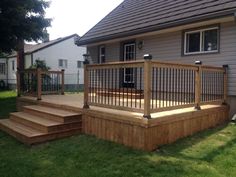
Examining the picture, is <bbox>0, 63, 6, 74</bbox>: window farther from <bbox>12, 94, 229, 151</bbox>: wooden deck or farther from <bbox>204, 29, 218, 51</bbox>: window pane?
<bbox>204, 29, 218, 51</bbox>: window pane

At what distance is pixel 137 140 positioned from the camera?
561 cm

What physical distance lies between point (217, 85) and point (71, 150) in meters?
4.68

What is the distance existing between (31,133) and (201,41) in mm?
5966

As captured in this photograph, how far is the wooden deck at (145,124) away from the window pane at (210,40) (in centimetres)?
222

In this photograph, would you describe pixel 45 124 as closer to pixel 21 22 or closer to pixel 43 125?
pixel 43 125

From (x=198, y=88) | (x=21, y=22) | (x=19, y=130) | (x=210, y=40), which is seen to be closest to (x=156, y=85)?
(x=198, y=88)

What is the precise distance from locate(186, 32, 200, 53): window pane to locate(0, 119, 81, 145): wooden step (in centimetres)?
483

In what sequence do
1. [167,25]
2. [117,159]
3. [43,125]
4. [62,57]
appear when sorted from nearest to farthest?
[117,159] → [43,125] → [167,25] → [62,57]

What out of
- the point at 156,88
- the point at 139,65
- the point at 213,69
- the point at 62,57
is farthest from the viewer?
the point at 62,57

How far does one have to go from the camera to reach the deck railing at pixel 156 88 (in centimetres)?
555

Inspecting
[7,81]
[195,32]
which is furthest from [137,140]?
[7,81]

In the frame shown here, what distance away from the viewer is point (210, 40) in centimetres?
903

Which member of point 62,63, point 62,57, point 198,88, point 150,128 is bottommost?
point 150,128

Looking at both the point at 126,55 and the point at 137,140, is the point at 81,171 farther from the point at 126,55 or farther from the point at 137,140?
the point at 126,55
